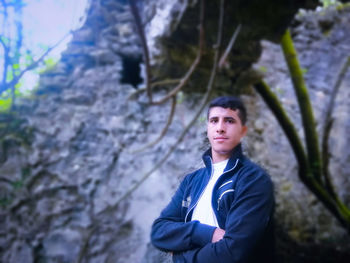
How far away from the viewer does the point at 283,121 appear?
125 cm

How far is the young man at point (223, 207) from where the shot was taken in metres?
0.31

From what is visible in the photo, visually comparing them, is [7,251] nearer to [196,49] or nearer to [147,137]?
[147,137]

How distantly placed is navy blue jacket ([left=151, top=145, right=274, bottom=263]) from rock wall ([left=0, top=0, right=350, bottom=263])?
0.90 m

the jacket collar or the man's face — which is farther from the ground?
the man's face

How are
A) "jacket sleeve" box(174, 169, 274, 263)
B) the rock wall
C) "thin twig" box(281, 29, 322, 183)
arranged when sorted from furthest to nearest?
the rock wall → "thin twig" box(281, 29, 322, 183) → "jacket sleeve" box(174, 169, 274, 263)

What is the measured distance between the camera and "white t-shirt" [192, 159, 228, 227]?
34 centimetres

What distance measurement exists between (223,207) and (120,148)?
55.5 inches

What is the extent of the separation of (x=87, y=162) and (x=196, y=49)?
3.00 ft

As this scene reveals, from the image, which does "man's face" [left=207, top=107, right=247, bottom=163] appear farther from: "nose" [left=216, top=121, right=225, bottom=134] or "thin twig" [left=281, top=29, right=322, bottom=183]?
"thin twig" [left=281, top=29, right=322, bottom=183]

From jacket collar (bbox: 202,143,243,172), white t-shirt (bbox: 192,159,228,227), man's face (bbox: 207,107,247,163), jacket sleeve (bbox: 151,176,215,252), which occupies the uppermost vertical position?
man's face (bbox: 207,107,247,163)

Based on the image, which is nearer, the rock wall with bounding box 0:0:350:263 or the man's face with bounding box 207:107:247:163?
the man's face with bounding box 207:107:247:163

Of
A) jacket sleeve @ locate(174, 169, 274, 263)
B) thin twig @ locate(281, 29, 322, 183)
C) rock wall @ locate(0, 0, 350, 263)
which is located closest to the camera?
jacket sleeve @ locate(174, 169, 274, 263)

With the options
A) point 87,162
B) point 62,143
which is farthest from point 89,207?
point 62,143

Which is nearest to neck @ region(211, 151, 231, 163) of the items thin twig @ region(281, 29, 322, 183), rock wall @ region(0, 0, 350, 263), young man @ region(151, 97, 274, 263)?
young man @ region(151, 97, 274, 263)
